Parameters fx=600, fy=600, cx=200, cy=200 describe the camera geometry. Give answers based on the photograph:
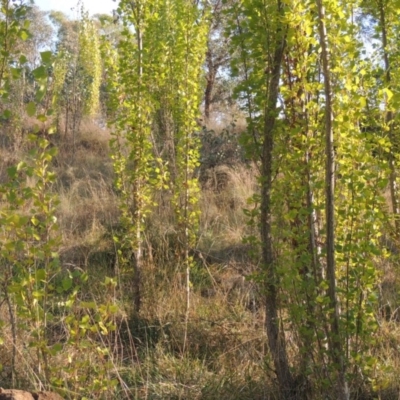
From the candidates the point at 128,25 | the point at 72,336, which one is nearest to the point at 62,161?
the point at 128,25

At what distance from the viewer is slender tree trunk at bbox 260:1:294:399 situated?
3164 mm

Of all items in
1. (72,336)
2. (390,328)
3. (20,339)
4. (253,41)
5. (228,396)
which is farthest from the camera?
(390,328)

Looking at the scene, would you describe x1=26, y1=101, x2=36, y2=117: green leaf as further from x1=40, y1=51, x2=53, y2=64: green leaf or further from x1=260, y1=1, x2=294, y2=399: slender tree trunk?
x1=260, y1=1, x2=294, y2=399: slender tree trunk

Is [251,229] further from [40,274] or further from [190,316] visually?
[190,316]

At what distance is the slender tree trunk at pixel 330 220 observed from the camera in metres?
2.64

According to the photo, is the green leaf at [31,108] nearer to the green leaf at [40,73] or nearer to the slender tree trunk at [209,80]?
the green leaf at [40,73]

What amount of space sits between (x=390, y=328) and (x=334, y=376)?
171 cm

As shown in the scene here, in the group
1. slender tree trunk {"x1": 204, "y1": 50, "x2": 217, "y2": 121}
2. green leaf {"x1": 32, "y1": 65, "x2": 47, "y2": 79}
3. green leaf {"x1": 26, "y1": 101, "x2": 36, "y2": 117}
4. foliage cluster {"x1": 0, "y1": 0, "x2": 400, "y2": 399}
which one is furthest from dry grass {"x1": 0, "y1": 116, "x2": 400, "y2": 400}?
slender tree trunk {"x1": 204, "y1": 50, "x2": 217, "y2": 121}

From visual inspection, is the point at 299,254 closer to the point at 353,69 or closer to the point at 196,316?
the point at 353,69

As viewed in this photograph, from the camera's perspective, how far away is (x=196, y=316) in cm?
510

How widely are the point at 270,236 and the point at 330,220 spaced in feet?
2.12

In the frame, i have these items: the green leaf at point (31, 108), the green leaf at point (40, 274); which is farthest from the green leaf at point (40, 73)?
the green leaf at point (40, 274)

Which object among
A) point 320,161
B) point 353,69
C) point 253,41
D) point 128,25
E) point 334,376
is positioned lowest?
point 334,376

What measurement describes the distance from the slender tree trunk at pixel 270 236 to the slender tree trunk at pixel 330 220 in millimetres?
423
